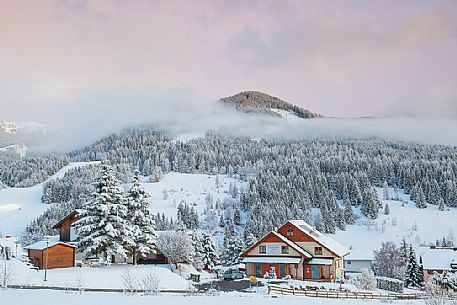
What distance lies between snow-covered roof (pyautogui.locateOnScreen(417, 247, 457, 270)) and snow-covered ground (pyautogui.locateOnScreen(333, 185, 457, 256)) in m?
45.5

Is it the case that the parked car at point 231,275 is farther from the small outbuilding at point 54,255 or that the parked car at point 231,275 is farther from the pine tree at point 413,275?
the pine tree at point 413,275

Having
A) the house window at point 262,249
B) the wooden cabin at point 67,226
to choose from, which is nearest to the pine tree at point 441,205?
the house window at point 262,249

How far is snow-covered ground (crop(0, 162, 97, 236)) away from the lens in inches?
5782

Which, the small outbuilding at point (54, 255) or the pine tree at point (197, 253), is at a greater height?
the small outbuilding at point (54, 255)

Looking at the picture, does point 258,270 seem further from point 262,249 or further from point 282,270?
point 282,270

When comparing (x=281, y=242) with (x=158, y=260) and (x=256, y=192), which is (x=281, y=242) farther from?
(x=256, y=192)

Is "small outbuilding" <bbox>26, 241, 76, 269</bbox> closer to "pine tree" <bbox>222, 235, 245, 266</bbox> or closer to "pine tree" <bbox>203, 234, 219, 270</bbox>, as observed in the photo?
"pine tree" <bbox>203, 234, 219, 270</bbox>

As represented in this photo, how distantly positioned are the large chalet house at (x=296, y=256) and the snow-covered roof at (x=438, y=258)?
19259 mm

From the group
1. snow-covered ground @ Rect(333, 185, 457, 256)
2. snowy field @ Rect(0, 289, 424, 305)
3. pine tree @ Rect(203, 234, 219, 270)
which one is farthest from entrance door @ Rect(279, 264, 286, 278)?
snow-covered ground @ Rect(333, 185, 457, 256)

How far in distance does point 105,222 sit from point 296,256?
26.2 meters

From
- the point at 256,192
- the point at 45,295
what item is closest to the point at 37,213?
the point at 256,192

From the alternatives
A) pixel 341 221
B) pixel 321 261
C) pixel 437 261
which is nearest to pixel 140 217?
pixel 321 261

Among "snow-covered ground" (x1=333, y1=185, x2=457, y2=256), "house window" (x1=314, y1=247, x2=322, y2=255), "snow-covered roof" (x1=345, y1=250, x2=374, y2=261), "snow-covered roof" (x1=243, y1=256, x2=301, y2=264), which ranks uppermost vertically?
"house window" (x1=314, y1=247, x2=322, y2=255)

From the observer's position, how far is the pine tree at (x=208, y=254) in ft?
233
